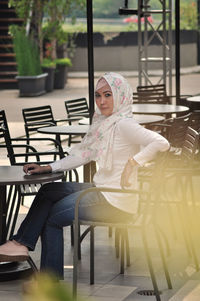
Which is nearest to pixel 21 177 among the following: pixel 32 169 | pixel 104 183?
pixel 32 169

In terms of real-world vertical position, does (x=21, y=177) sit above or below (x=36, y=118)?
above

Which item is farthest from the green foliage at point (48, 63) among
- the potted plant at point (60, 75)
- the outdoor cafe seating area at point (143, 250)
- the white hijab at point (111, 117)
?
the white hijab at point (111, 117)

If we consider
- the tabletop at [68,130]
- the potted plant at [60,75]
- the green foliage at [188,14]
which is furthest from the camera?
the green foliage at [188,14]

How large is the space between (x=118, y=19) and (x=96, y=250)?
3514 cm

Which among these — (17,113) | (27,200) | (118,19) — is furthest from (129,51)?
(27,200)

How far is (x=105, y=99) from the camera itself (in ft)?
16.3

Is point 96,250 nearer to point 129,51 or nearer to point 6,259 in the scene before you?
point 6,259

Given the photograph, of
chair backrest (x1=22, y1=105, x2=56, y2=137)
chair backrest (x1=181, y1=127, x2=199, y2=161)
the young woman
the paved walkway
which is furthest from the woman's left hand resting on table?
the paved walkway

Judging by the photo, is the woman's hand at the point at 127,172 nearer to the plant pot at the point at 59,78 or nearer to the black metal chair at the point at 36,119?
the black metal chair at the point at 36,119

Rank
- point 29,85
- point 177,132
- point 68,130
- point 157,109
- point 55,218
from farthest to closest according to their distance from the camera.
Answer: point 29,85, point 157,109, point 177,132, point 68,130, point 55,218

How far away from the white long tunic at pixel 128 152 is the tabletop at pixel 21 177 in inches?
10.5

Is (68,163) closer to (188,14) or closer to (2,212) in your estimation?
(2,212)

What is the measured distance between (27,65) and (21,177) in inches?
675

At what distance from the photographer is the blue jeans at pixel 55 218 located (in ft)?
15.6
